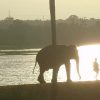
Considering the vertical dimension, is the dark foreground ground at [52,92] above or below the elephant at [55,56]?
below

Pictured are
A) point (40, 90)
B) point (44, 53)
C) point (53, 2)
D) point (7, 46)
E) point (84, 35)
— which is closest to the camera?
point (53, 2)

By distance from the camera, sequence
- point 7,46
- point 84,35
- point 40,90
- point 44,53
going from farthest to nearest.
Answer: point 84,35, point 7,46, point 44,53, point 40,90

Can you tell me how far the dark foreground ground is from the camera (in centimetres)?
1383

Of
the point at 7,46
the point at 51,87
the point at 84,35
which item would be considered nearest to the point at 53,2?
the point at 51,87

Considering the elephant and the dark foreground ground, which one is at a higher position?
the elephant

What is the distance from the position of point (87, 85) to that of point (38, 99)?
1.64 meters

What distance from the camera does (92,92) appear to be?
14250mm

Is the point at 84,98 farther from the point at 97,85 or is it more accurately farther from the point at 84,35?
the point at 84,35

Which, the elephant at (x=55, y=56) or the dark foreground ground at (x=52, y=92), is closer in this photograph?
the dark foreground ground at (x=52, y=92)

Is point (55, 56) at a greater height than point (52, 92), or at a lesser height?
greater

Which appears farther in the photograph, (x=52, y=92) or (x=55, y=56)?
(x=55, y=56)

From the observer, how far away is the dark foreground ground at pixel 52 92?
1383 cm

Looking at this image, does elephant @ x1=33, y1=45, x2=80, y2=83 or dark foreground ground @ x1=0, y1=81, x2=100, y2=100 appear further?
elephant @ x1=33, y1=45, x2=80, y2=83

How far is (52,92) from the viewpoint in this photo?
13.7 m
